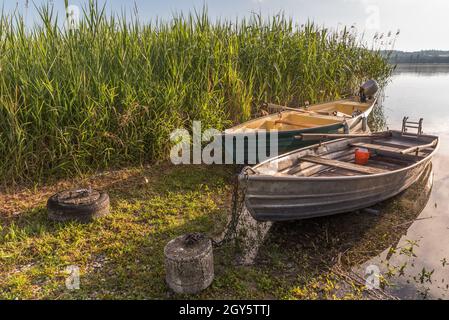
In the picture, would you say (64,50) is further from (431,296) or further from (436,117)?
(436,117)

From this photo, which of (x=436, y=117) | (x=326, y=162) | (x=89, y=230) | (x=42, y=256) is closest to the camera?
(x=42, y=256)

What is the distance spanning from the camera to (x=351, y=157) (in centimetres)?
636

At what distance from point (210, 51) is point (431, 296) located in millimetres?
6265

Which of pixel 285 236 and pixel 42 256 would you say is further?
pixel 285 236

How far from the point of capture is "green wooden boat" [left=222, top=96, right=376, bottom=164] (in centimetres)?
621

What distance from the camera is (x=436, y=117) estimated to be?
14.2 metres

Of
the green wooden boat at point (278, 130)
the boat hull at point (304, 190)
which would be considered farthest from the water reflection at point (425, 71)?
the boat hull at point (304, 190)

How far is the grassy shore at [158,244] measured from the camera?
11.5 ft

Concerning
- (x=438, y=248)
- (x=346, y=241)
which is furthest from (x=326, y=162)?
(x=438, y=248)

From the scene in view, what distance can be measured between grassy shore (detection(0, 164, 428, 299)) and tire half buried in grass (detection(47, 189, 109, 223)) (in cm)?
11

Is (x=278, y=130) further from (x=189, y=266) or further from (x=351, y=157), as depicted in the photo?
(x=189, y=266)

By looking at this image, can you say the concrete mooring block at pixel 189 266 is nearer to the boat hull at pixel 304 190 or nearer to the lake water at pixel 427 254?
the boat hull at pixel 304 190

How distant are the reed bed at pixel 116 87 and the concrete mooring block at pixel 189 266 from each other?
3336mm

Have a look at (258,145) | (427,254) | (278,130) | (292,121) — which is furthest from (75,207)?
(292,121)
